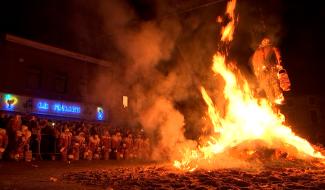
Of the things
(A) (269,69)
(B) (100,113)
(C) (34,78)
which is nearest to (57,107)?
(C) (34,78)

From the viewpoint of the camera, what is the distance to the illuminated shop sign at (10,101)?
1992 centimetres

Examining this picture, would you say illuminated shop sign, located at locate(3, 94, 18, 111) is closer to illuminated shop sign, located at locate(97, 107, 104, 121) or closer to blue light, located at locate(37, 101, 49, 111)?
blue light, located at locate(37, 101, 49, 111)

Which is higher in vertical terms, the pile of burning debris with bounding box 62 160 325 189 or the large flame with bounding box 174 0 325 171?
the large flame with bounding box 174 0 325 171

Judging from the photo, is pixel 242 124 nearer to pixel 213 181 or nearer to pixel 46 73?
pixel 213 181

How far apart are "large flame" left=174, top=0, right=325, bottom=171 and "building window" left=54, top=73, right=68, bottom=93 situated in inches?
501

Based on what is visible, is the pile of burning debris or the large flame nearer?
the pile of burning debris

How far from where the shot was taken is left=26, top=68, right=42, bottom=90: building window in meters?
21.8

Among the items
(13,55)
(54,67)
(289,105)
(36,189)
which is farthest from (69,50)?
(289,105)

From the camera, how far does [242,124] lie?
14.1 metres

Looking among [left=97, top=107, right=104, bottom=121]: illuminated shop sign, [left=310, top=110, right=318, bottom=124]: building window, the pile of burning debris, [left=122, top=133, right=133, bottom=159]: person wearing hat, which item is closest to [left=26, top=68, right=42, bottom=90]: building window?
[left=97, top=107, right=104, bottom=121]: illuminated shop sign

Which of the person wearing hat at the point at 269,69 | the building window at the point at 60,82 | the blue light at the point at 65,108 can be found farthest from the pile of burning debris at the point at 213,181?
the building window at the point at 60,82

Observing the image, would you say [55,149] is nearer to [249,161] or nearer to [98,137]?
[98,137]

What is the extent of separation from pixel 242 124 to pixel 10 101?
13.9 metres

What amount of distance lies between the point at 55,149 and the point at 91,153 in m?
1.97
